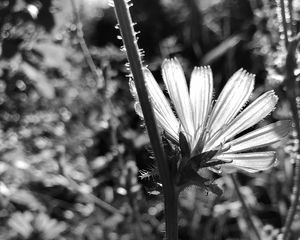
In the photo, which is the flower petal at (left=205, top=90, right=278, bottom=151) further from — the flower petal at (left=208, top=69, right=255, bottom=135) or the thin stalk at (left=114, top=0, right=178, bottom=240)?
the thin stalk at (left=114, top=0, right=178, bottom=240)

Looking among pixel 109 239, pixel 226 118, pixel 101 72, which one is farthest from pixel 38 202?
pixel 226 118

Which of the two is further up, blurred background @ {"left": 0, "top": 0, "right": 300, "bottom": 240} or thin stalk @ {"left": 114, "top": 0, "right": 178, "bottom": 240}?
blurred background @ {"left": 0, "top": 0, "right": 300, "bottom": 240}

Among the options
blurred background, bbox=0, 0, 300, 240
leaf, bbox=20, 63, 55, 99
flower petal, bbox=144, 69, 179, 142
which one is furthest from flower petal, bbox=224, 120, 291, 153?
leaf, bbox=20, 63, 55, 99

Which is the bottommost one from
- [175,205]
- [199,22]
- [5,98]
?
[175,205]

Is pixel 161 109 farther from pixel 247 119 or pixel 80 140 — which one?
pixel 80 140

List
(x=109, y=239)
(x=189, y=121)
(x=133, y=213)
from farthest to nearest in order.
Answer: (x=109, y=239)
(x=133, y=213)
(x=189, y=121)

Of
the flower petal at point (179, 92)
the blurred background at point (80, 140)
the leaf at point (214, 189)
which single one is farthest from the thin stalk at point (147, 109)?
the blurred background at point (80, 140)

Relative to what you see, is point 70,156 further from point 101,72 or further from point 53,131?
point 101,72
